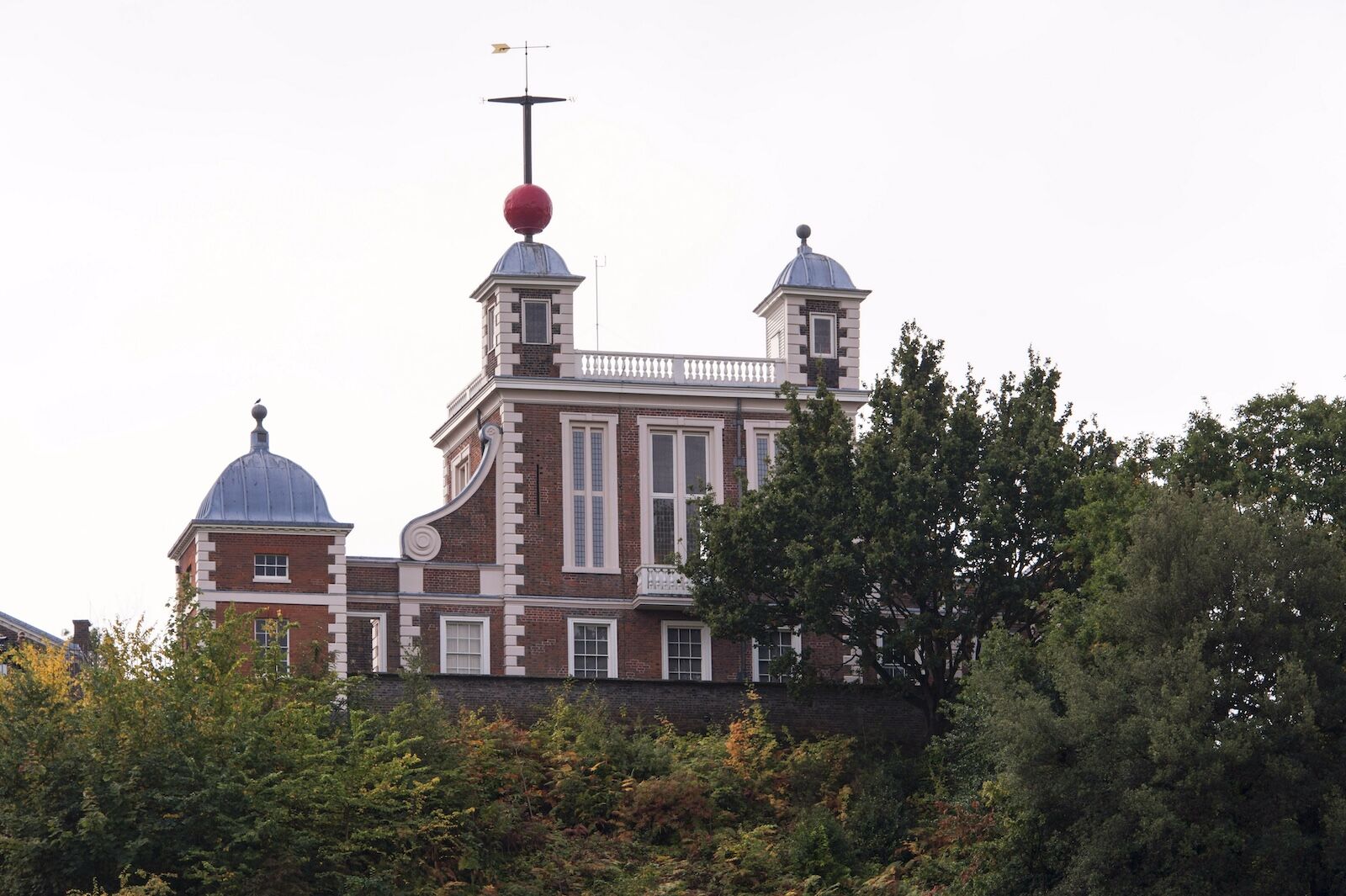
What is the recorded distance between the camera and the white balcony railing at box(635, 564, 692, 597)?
6112 cm

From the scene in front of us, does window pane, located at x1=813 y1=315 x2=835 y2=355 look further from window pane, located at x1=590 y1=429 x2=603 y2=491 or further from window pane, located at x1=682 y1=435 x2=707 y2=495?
window pane, located at x1=590 y1=429 x2=603 y2=491

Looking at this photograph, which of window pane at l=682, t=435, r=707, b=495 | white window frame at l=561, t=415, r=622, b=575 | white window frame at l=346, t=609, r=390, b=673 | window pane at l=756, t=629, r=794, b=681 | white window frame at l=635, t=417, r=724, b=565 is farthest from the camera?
window pane at l=682, t=435, r=707, b=495

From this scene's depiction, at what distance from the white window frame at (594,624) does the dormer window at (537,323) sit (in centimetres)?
704

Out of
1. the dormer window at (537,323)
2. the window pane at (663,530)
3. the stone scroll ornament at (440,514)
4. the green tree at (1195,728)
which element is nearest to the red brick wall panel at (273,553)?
the stone scroll ornament at (440,514)

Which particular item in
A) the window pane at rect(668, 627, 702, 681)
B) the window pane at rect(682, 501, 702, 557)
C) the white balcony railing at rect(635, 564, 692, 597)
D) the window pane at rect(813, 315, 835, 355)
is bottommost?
the window pane at rect(668, 627, 702, 681)

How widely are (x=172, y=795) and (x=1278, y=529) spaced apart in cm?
2009

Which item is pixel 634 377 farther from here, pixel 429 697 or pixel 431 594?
pixel 429 697

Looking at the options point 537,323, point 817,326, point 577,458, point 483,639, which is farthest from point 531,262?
point 483,639

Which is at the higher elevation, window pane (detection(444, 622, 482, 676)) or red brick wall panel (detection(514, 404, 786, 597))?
red brick wall panel (detection(514, 404, 786, 597))

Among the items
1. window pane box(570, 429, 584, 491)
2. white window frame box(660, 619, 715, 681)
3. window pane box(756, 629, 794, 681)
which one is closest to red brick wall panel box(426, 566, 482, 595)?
window pane box(570, 429, 584, 491)

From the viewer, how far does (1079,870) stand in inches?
1724

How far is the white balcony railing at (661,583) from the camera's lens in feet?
201

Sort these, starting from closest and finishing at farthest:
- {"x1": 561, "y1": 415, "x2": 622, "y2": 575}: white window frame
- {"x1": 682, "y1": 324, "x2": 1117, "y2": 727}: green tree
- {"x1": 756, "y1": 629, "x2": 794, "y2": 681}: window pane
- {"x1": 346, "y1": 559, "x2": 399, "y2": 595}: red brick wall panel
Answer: {"x1": 682, "y1": 324, "x2": 1117, "y2": 727}: green tree
{"x1": 346, "y1": 559, "x2": 399, "y2": 595}: red brick wall panel
{"x1": 756, "y1": 629, "x2": 794, "y2": 681}: window pane
{"x1": 561, "y1": 415, "x2": 622, "y2": 575}: white window frame

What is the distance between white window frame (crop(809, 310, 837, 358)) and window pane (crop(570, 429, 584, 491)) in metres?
6.55
